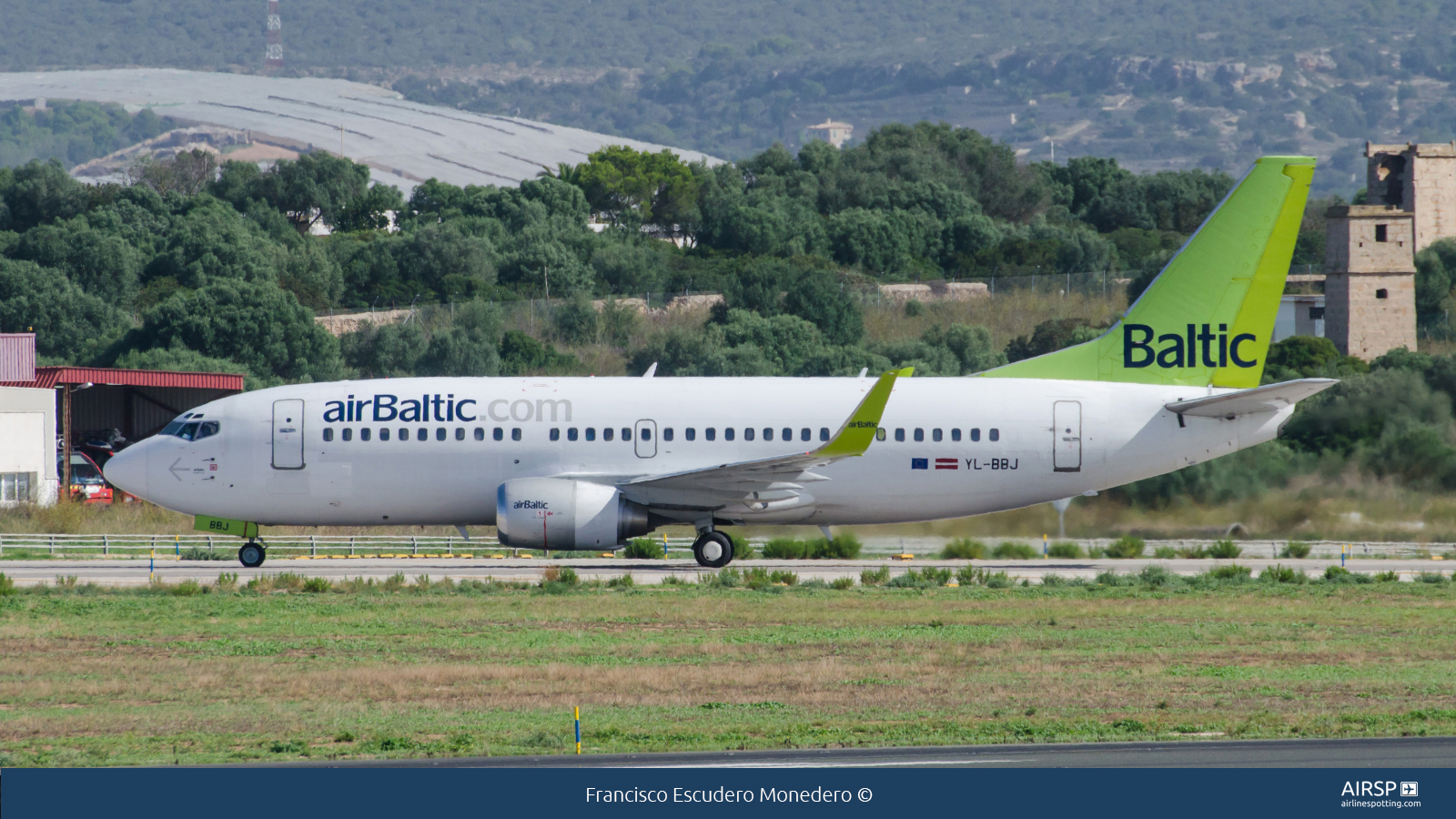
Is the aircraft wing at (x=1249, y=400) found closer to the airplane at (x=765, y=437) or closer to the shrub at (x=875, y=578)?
the airplane at (x=765, y=437)

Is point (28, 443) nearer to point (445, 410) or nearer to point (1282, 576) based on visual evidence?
point (445, 410)

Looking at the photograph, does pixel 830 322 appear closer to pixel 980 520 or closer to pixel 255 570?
pixel 980 520

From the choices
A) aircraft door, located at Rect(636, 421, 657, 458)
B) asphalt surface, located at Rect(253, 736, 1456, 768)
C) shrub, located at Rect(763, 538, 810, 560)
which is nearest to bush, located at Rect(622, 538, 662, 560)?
shrub, located at Rect(763, 538, 810, 560)

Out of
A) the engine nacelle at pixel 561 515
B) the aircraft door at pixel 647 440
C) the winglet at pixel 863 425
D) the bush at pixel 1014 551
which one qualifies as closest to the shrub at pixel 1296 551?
the bush at pixel 1014 551

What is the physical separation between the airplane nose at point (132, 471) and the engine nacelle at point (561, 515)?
7043mm

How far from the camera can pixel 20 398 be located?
4797cm

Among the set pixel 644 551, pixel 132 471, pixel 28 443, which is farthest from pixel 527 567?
pixel 28 443

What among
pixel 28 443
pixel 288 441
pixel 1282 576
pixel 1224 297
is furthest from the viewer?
pixel 28 443

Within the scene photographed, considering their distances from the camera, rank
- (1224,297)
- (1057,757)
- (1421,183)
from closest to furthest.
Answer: (1057,757) < (1224,297) < (1421,183)

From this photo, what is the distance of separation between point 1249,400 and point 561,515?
12.6 metres

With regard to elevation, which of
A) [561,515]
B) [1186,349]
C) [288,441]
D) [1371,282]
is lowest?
[561,515]

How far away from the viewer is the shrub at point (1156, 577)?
1131 inches

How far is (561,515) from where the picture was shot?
1182 inches
